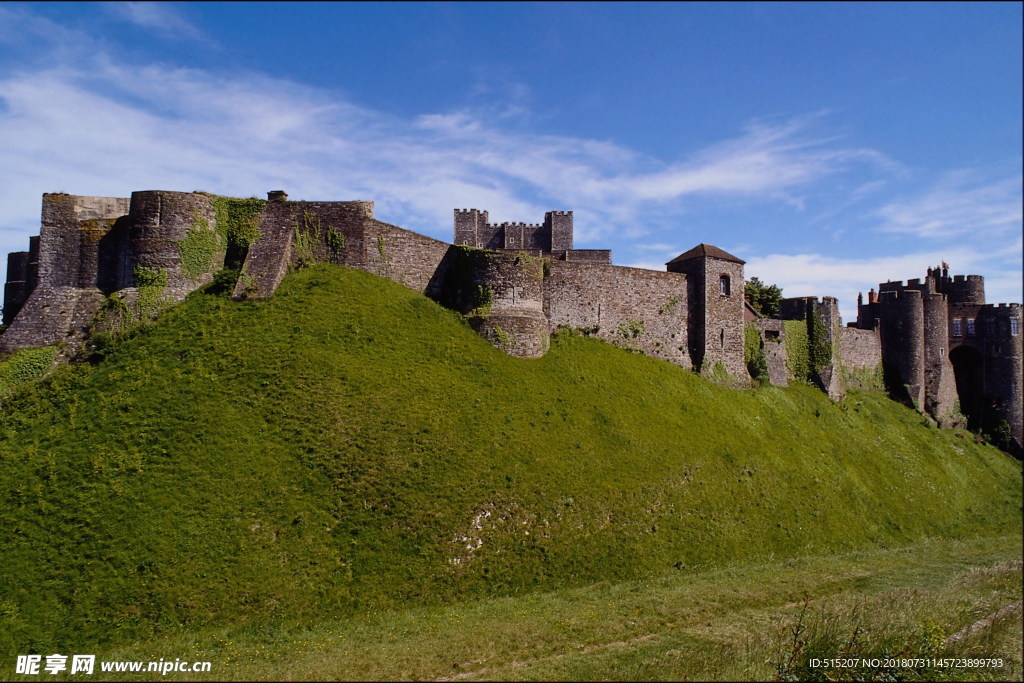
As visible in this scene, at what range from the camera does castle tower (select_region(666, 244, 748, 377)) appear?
1261 inches

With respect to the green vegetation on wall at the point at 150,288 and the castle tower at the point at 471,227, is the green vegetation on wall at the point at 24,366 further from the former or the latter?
the castle tower at the point at 471,227

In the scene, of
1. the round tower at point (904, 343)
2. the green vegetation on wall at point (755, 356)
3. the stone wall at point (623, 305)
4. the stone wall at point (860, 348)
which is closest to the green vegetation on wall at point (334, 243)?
the stone wall at point (623, 305)

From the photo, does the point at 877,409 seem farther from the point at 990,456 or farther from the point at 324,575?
the point at 324,575

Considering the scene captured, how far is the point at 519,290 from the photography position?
26641 mm

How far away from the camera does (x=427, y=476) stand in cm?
1886

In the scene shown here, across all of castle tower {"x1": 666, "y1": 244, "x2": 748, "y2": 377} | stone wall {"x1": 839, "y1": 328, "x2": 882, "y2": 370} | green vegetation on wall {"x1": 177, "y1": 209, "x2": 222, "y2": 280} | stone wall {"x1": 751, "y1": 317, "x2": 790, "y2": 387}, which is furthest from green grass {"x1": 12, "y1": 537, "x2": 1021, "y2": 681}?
stone wall {"x1": 839, "y1": 328, "x2": 882, "y2": 370}

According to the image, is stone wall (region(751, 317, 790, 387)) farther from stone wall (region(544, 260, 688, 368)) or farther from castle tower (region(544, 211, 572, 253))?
castle tower (region(544, 211, 572, 253))

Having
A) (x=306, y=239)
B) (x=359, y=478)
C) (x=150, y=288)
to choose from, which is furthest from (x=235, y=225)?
(x=359, y=478)

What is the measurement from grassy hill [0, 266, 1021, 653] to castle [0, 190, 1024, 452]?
1.51 m

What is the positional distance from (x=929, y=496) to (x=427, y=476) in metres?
25.2

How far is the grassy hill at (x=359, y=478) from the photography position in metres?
15.2

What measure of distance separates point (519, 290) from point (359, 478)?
11308mm

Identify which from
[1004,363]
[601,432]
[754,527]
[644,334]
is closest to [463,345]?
[601,432]

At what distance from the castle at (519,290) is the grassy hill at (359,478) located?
151 centimetres
